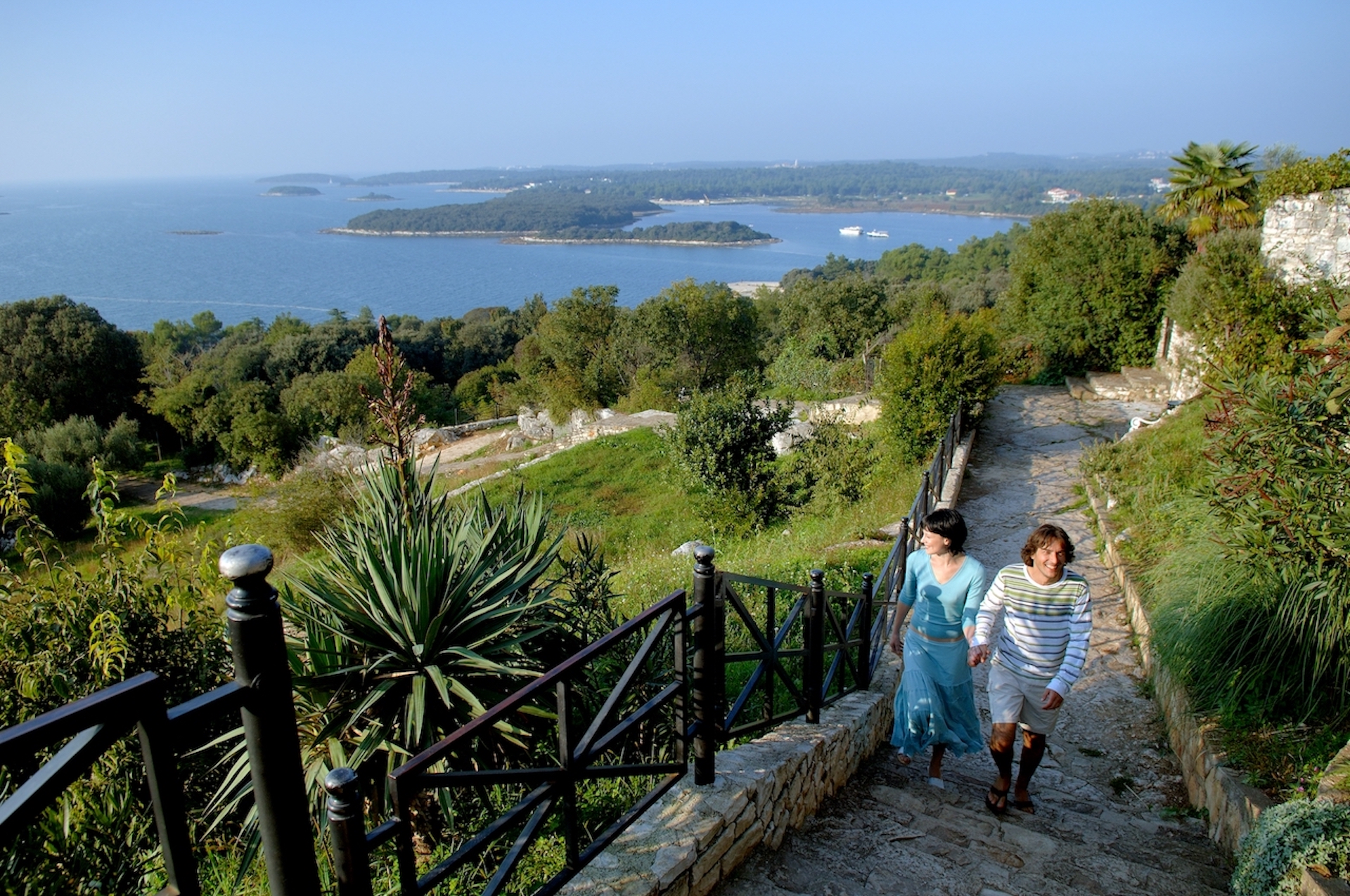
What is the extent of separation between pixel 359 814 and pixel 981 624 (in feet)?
10.2

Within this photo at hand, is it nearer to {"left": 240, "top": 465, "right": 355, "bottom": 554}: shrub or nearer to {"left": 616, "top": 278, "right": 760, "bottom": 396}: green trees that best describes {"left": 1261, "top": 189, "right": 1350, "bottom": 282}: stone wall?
{"left": 240, "top": 465, "right": 355, "bottom": 554}: shrub

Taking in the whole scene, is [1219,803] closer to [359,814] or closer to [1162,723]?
[1162,723]

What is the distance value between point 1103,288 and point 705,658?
2022 cm

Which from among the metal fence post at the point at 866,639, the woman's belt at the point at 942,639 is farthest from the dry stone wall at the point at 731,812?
the woman's belt at the point at 942,639

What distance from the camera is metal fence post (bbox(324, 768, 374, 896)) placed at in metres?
1.82

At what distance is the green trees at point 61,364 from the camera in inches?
1436

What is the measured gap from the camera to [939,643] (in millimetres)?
4180

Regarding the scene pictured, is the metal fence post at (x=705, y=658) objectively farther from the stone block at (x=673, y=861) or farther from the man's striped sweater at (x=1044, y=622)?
the man's striped sweater at (x=1044, y=622)

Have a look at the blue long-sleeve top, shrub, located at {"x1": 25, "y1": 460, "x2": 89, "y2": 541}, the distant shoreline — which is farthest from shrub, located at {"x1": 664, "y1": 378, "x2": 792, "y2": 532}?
the distant shoreline

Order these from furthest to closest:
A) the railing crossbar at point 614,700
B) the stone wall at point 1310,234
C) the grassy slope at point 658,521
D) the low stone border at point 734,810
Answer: the stone wall at point 1310,234 < the grassy slope at point 658,521 < the low stone border at point 734,810 < the railing crossbar at point 614,700

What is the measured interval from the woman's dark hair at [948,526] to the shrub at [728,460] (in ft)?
26.1

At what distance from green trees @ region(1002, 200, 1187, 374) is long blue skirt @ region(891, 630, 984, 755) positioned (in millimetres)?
18234

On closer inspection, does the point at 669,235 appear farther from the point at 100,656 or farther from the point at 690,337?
the point at 100,656

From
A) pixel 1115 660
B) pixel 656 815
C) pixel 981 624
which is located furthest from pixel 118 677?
pixel 1115 660
